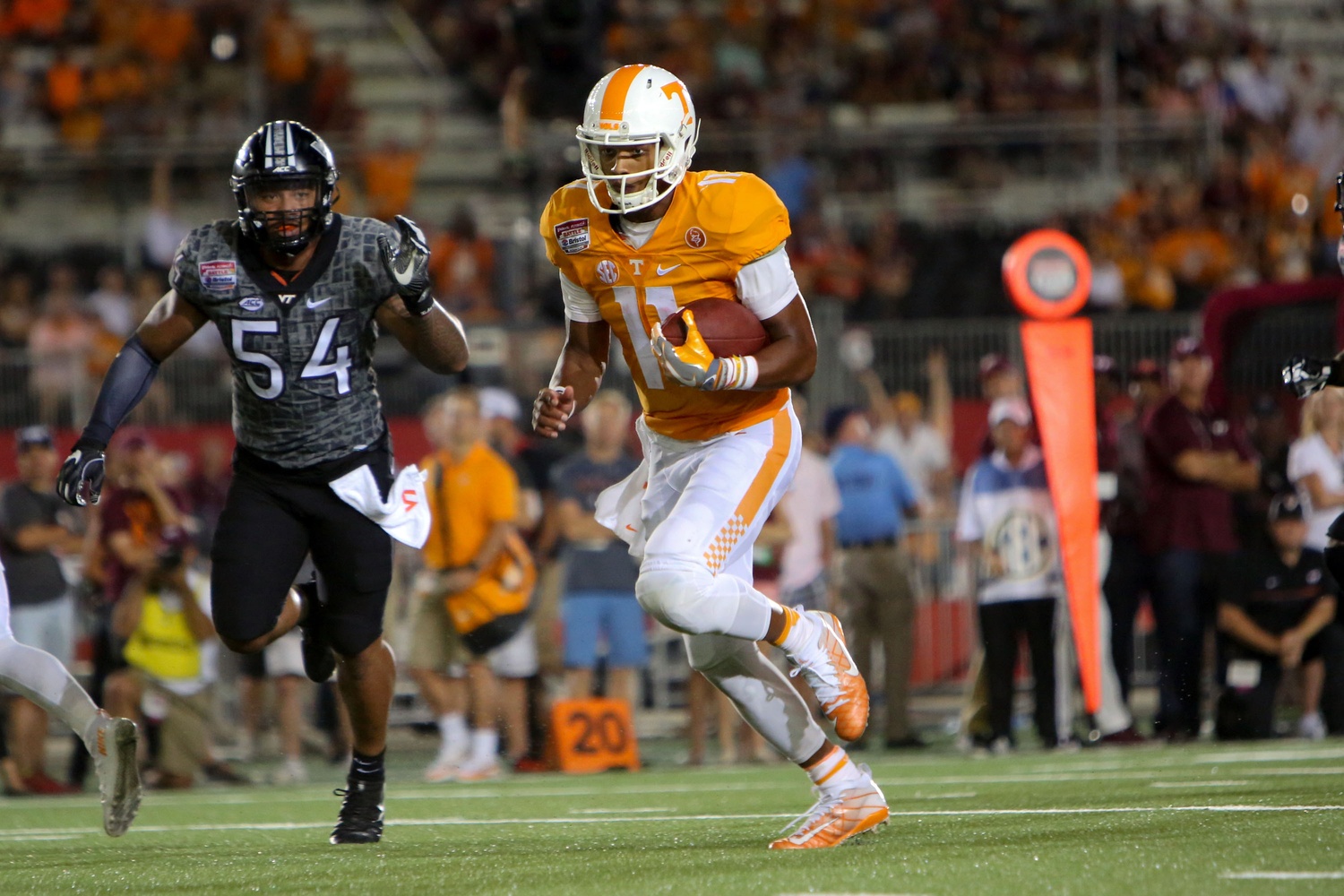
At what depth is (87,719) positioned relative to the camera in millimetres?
5039

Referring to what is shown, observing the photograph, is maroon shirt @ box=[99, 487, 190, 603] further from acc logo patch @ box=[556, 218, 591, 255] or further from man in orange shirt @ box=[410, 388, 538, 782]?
acc logo patch @ box=[556, 218, 591, 255]

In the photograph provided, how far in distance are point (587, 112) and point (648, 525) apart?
106cm

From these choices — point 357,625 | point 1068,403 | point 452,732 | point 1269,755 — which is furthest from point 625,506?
point 1068,403

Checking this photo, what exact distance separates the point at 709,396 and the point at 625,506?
16.5 inches

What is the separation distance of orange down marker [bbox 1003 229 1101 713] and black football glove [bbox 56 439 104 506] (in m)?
4.96

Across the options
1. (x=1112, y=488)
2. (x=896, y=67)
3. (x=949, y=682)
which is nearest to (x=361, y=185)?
(x=896, y=67)

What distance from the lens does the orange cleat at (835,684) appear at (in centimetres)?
459

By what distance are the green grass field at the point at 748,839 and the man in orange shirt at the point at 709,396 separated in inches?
14.4

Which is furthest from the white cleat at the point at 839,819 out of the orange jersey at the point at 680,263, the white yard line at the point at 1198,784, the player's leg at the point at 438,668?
the player's leg at the point at 438,668

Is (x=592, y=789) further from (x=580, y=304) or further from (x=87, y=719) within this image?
(x=580, y=304)

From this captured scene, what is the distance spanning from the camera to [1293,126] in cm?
1583

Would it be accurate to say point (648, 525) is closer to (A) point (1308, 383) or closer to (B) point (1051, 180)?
(A) point (1308, 383)

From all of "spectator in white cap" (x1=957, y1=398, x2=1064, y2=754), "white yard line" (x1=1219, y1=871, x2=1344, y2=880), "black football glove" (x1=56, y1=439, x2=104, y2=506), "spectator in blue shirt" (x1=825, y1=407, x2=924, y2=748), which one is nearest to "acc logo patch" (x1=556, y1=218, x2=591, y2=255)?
"black football glove" (x1=56, y1=439, x2=104, y2=506)

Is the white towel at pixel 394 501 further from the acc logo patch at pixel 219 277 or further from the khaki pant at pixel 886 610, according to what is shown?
the khaki pant at pixel 886 610
